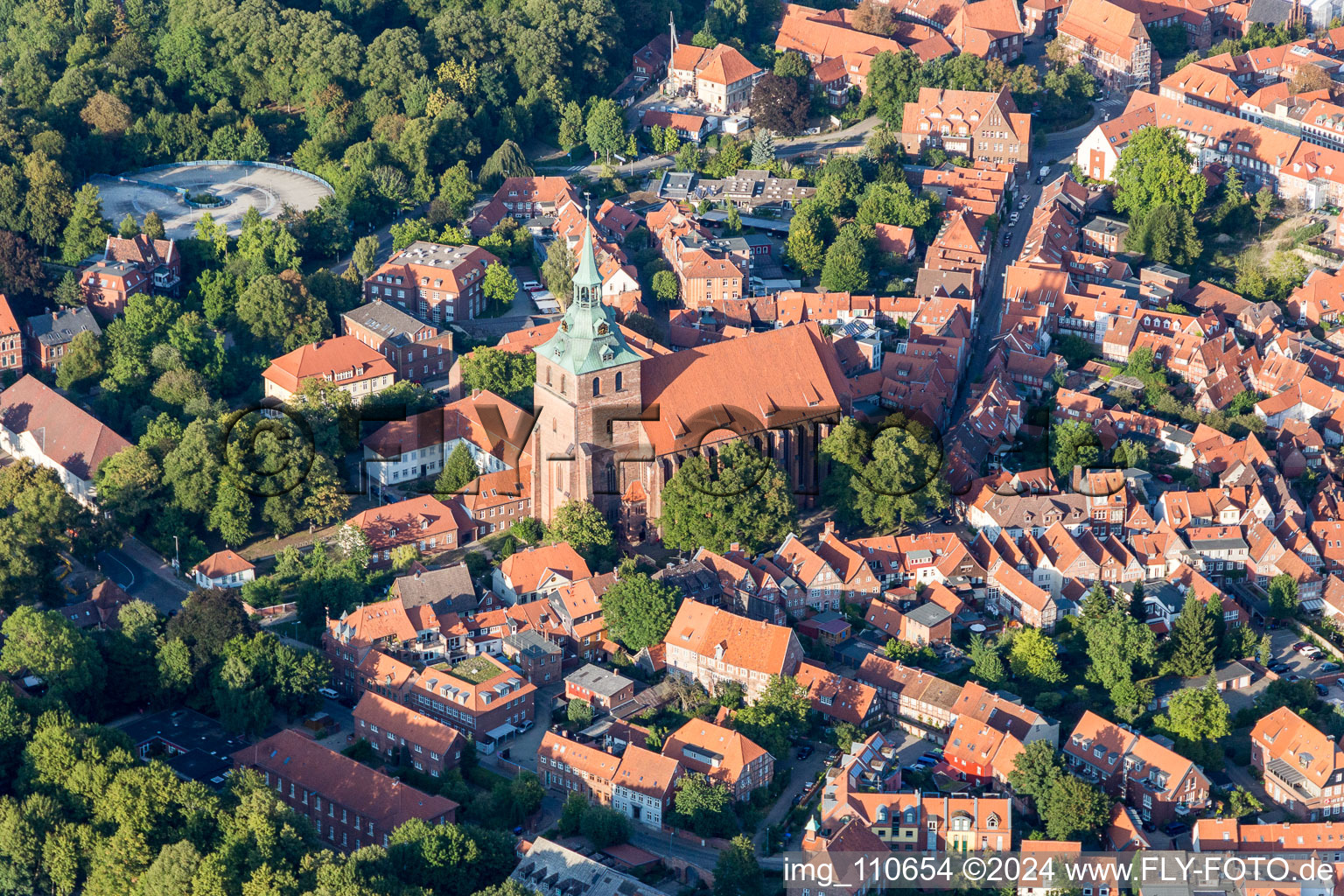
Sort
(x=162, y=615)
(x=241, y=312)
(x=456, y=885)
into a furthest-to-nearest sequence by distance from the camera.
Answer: (x=241, y=312) < (x=162, y=615) < (x=456, y=885)

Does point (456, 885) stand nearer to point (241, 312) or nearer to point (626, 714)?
point (626, 714)

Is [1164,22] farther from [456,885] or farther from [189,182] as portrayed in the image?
[456,885]

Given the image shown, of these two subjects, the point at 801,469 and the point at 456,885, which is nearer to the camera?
the point at 456,885

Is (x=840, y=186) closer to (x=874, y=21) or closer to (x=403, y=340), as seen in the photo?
(x=874, y=21)

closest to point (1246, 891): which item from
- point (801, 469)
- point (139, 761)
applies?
point (801, 469)

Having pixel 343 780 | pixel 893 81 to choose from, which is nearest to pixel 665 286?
pixel 893 81

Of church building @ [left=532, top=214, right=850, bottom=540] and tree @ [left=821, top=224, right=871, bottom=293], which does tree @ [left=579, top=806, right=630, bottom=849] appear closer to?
church building @ [left=532, top=214, right=850, bottom=540]

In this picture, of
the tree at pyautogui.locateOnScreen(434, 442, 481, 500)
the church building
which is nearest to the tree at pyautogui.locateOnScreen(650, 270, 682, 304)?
the church building

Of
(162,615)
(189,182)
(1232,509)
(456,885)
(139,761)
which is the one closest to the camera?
(456,885)
